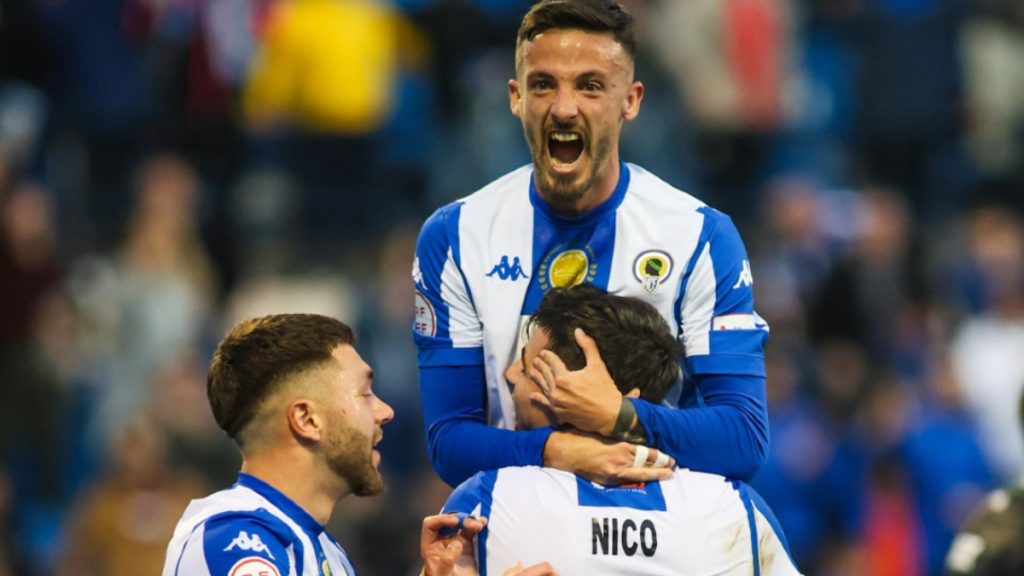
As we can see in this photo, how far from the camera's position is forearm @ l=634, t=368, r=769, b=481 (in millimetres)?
5516

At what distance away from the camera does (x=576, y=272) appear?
5.95m

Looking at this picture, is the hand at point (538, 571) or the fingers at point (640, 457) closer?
the hand at point (538, 571)

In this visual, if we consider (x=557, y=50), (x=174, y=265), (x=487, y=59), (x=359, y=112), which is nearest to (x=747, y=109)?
(x=487, y=59)

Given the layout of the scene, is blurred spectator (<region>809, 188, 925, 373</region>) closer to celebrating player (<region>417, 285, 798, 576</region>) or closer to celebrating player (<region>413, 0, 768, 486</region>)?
celebrating player (<region>413, 0, 768, 486</region>)

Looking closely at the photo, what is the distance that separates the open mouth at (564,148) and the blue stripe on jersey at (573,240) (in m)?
0.16

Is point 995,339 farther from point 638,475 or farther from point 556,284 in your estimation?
point 638,475

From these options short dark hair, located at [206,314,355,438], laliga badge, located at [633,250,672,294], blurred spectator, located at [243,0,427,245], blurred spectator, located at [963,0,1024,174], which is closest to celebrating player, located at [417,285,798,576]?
laliga badge, located at [633,250,672,294]

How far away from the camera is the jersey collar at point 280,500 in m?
5.64

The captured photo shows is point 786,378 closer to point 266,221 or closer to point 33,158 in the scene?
point 266,221

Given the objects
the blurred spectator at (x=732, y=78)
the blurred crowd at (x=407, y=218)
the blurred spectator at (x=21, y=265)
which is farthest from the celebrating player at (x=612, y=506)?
the blurred spectator at (x=732, y=78)

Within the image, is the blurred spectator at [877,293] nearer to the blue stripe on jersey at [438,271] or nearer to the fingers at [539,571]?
the blue stripe on jersey at [438,271]

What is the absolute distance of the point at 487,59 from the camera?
13.9 metres

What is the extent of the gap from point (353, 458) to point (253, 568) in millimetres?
601

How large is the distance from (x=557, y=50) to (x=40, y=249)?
7.15 meters
